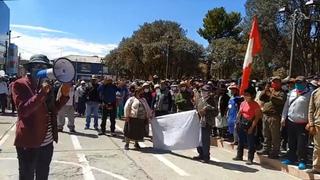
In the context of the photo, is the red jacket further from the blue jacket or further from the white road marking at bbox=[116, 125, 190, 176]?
the blue jacket

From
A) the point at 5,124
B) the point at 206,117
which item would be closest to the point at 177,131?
the point at 206,117

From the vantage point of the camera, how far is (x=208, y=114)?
10.1 m

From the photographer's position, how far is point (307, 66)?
33.9 metres

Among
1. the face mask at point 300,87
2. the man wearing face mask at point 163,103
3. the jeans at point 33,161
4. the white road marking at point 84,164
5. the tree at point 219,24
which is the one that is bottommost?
the white road marking at point 84,164

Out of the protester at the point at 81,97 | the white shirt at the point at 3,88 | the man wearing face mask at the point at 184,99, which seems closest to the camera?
the man wearing face mask at the point at 184,99

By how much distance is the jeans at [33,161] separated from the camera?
5.02 meters

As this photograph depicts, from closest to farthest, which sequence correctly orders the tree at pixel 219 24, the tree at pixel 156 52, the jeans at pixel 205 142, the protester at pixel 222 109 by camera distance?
the jeans at pixel 205 142
the protester at pixel 222 109
the tree at pixel 156 52
the tree at pixel 219 24

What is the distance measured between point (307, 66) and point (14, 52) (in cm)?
4347

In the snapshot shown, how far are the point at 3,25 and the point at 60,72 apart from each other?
144ft

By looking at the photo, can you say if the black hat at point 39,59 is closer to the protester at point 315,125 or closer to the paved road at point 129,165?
the paved road at point 129,165

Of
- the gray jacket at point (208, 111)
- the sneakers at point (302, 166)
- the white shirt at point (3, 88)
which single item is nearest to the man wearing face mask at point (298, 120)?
the sneakers at point (302, 166)

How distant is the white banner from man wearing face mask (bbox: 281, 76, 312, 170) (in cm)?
212

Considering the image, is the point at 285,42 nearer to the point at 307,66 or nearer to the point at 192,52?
the point at 307,66

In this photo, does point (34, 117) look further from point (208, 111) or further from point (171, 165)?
point (208, 111)
